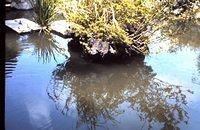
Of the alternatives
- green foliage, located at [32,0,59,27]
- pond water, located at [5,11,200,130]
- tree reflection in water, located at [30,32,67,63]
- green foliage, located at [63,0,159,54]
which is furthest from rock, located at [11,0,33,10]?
green foliage, located at [63,0,159,54]

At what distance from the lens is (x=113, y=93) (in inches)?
214

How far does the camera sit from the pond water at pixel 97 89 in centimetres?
446

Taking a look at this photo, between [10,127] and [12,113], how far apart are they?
39cm

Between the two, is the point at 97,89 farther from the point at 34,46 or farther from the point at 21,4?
the point at 21,4

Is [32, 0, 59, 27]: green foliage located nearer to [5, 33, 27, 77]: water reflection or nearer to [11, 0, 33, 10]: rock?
[5, 33, 27, 77]: water reflection

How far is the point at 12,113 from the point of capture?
441 centimetres

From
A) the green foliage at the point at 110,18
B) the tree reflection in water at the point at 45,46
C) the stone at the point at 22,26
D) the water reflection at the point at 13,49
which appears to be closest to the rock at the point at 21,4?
the stone at the point at 22,26

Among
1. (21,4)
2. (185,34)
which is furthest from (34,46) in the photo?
(185,34)

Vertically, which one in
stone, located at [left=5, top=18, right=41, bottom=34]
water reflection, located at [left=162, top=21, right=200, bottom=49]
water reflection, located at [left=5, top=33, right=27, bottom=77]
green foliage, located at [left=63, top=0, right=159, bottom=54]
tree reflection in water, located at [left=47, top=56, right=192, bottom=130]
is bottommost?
tree reflection in water, located at [left=47, top=56, right=192, bottom=130]

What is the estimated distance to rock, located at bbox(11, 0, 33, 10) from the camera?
11.0m

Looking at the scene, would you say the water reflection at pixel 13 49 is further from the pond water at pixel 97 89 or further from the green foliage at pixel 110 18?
the green foliage at pixel 110 18

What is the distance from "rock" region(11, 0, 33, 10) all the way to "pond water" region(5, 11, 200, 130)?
342cm

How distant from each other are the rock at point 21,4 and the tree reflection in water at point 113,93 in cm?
497

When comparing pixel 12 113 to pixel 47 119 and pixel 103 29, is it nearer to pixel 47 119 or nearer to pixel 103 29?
pixel 47 119
